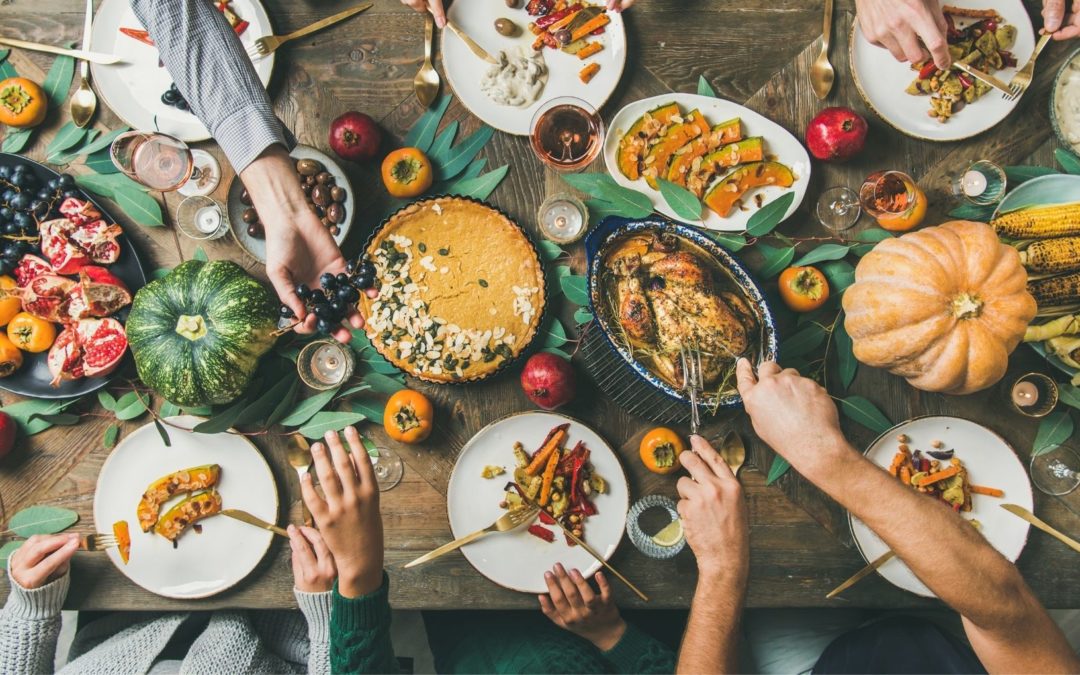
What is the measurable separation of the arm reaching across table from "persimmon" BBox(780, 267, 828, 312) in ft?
1.13

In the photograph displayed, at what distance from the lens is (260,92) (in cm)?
184

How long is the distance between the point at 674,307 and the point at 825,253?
0.51 m

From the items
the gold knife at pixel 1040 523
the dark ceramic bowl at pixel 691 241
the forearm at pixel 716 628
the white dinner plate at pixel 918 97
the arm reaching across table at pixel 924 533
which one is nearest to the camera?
the arm reaching across table at pixel 924 533

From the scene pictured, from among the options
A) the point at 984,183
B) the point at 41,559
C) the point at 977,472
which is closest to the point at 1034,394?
the point at 977,472

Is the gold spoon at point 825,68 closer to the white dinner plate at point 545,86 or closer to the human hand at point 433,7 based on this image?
the white dinner plate at point 545,86

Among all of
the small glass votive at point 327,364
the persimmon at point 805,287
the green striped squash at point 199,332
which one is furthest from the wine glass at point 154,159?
the persimmon at point 805,287

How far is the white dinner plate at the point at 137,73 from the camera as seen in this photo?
1.96 metres

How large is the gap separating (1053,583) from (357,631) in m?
1.97

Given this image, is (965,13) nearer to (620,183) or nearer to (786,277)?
(786,277)

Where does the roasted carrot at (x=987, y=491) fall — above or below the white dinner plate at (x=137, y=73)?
below

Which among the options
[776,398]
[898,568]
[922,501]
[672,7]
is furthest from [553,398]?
[672,7]

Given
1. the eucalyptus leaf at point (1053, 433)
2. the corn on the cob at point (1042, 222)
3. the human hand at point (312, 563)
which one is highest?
the corn on the cob at point (1042, 222)

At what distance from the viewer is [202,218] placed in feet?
6.39

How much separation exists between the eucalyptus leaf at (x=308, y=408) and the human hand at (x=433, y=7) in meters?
1.12
